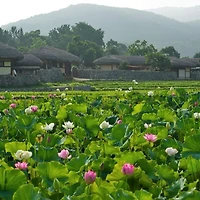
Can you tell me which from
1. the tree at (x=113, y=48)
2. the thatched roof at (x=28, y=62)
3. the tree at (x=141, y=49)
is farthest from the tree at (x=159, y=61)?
the tree at (x=113, y=48)

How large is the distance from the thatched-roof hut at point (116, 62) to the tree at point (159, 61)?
2.29 m

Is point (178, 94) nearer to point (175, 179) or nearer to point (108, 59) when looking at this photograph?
point (175, 179)

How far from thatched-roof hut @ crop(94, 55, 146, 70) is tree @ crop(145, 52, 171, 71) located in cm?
229

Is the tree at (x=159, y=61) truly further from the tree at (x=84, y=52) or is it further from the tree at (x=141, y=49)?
the tree at (x=141, y=49)

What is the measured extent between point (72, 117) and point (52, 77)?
2859cm

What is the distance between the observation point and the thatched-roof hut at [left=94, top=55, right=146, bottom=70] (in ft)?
138

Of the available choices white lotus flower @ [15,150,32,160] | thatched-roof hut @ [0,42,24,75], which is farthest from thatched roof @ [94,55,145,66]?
white lotus flower @ [15,150,32,160]

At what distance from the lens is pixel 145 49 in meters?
55.5

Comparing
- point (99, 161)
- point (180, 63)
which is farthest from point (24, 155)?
point (180, 63)

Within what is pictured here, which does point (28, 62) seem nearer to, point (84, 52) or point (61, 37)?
point (84, 52)

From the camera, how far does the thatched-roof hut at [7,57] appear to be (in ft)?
87.2

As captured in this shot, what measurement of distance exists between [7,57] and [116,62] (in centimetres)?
1674

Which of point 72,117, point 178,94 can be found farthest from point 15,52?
point 72,117

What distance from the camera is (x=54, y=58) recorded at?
3578cm
